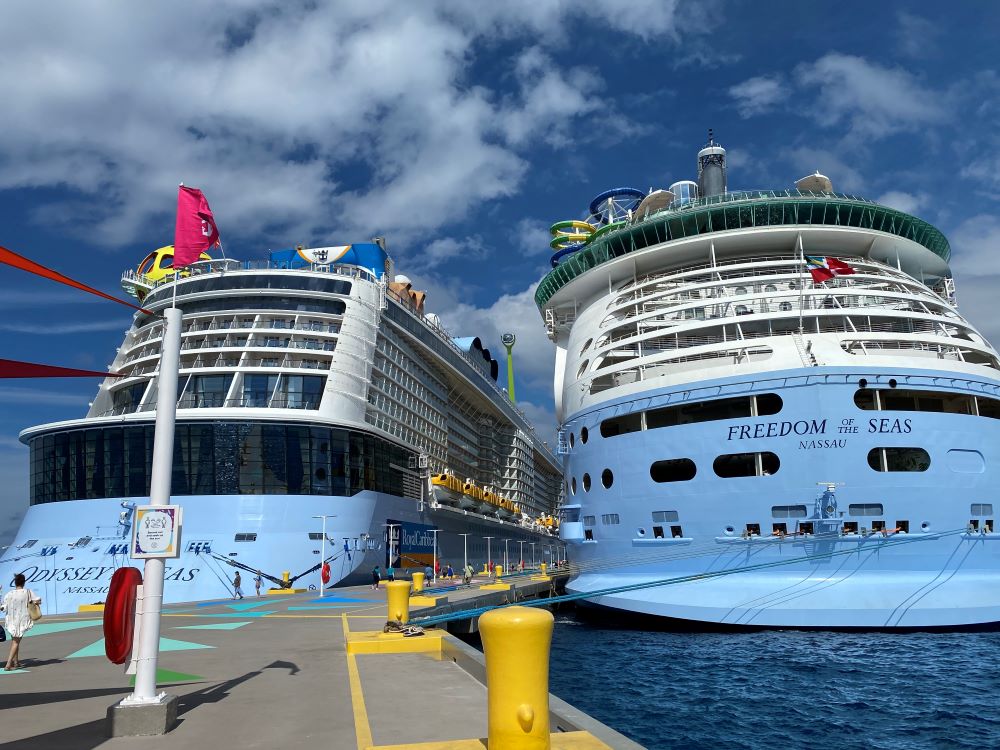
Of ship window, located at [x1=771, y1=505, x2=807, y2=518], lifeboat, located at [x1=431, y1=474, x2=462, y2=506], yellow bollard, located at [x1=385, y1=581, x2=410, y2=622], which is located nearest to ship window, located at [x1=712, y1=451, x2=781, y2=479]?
ship window, located at [x1=771, y1=505, x2=807, y2=518]

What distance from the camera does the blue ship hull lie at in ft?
61.8

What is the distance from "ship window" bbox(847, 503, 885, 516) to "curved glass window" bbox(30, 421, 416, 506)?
20.5 m

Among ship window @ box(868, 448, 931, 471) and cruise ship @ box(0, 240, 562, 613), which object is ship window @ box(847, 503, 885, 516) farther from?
cruise ship @ box(0, 240, 562, 613)

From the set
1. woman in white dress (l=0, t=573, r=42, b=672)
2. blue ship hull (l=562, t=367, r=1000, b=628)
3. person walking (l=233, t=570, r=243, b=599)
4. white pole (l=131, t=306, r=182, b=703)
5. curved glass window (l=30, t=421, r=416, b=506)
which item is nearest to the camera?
white pole (l=131, t=306, r=182, b=703)

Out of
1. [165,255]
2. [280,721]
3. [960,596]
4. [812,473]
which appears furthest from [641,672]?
[165,255]

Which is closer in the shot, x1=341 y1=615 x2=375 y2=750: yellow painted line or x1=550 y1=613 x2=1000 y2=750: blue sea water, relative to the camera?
x1=341 y1=615 x2=375 y2=750: yellow painted line

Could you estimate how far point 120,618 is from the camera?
7.59 metres

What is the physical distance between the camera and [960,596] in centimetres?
1856

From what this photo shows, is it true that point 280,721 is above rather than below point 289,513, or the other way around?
below

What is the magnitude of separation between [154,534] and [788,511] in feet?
55.4

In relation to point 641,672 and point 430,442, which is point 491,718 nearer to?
point 641,672

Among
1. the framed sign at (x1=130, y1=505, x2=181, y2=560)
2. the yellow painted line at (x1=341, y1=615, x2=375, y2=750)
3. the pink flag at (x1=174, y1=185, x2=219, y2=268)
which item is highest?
the pink flag at (x1=174, y1=185, x2=219, y2=268)

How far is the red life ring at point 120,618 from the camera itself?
7.55 meters

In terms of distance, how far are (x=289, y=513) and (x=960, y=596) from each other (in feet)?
76.4
